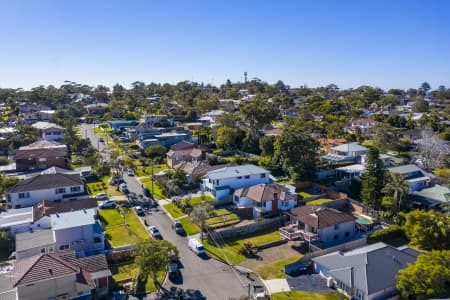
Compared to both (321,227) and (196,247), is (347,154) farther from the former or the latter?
(196,247)

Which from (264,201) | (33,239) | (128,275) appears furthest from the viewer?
(264,201)

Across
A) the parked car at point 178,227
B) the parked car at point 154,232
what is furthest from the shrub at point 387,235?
the parked car at point 154,232

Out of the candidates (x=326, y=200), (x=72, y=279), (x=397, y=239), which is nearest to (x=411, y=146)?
(x=326, y=200)

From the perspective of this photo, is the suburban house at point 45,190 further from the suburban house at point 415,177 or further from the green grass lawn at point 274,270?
the suburban house at point 415,177

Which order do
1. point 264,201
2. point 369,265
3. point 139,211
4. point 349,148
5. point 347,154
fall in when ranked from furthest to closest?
point 349,148, point 347,154, point 139,211, point 264,201, point 369,265

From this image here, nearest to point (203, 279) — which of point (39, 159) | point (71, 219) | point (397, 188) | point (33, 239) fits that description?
point (71, 219)

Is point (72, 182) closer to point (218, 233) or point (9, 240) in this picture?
point (9, 240)
